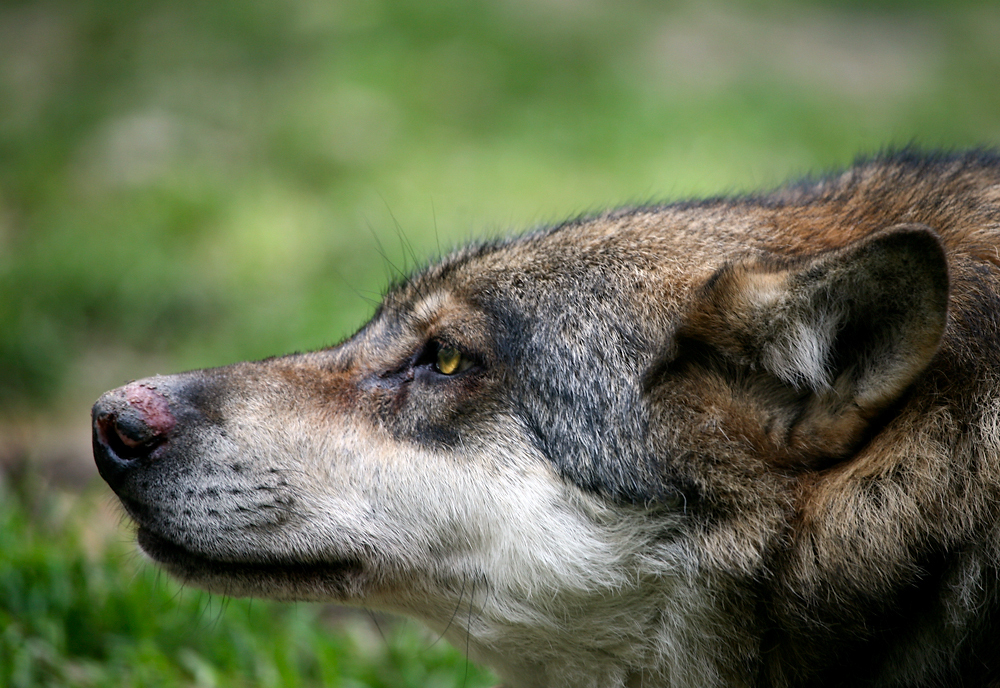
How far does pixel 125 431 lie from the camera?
2928mm

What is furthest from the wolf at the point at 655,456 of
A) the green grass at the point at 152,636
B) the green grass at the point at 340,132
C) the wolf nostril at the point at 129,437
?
the green grass at the point at 340,132

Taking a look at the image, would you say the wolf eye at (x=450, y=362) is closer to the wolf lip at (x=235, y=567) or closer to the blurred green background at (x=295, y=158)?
the wolf lip at (x=235, y=567)

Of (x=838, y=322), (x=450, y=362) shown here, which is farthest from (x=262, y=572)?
(x=838, y=322)

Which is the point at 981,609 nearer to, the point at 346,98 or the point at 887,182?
the point at 887,182

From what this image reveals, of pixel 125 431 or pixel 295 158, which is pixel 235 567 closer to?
pixel 125 431

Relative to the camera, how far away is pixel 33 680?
3.41m

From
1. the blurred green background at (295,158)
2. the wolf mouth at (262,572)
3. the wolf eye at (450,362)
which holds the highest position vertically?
the blurred green background at (295,158)

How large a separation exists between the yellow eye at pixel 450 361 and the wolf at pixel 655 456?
0.01m

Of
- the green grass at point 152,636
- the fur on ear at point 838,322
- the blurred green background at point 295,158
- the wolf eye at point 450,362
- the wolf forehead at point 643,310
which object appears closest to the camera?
the fur on ear at point 838,322

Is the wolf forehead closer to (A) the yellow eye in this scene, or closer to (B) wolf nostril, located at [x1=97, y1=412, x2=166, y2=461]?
(A) the yellow eye

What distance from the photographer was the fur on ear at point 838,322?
7.84 ft

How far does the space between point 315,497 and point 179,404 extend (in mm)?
553

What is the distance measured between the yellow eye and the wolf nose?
2.95 ft

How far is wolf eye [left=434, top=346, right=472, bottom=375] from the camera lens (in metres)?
3.13
